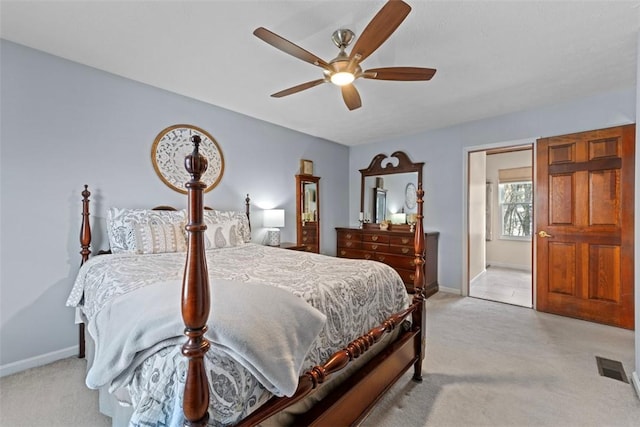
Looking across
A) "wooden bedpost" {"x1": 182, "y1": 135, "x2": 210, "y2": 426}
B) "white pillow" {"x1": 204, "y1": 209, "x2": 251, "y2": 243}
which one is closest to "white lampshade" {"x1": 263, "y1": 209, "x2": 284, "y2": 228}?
"white pillow" {"x1": 204, "y1": 209, "x2": 251, "y2": 243}

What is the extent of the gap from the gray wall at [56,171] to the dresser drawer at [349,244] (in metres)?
2.77

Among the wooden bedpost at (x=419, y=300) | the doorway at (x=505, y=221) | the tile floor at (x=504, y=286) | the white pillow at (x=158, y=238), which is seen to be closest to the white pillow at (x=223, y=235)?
the white pillow at (x=158, y=238)

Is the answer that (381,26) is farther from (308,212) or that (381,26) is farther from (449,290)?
(449,290)

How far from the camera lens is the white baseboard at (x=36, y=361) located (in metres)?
2.23

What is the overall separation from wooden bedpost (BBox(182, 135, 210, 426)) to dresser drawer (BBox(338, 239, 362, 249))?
13.8 ft

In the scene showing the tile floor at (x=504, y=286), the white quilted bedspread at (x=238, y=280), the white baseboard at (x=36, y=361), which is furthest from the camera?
the tile floor at (x=504, y=286)

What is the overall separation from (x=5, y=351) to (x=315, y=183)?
3.86m

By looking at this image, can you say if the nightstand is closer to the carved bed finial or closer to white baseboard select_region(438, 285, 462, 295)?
white baseboard select_region(438, 285, 462, 295)

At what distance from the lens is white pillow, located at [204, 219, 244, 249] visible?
9.52 feet

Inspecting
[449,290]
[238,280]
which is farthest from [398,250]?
[238,280]

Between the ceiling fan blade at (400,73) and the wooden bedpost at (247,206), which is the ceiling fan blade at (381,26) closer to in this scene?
the ceiling fan blade at (400,73)

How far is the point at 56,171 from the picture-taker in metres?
2.46

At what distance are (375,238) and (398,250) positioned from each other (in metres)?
0.45

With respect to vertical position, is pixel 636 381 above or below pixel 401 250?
below
